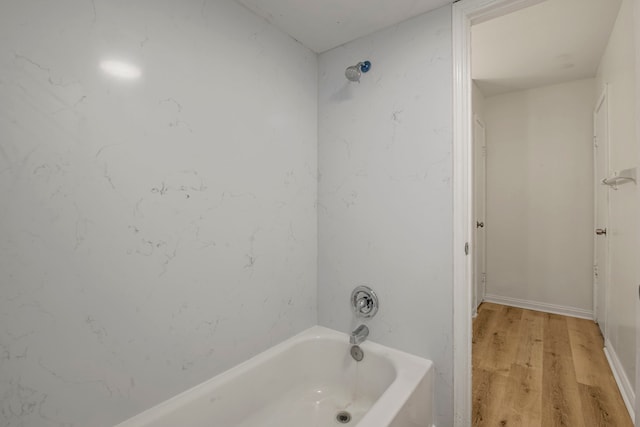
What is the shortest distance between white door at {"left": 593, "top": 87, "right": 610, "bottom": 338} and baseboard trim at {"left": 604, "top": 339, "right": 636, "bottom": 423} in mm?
263

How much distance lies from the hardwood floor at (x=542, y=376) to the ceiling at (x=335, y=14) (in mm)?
2250

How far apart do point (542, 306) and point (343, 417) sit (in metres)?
2.91

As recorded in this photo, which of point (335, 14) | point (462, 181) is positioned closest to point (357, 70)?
point (335, 14)

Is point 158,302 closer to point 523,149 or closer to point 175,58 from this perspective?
point 175,58

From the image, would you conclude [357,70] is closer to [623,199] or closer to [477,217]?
[623,199]

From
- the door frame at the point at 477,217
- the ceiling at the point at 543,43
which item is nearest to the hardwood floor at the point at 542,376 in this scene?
the door frame at the point at 477,217

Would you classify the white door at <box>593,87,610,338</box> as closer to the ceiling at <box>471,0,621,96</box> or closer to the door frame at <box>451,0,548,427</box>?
the ceiling at <box>471,0,621,96</box>

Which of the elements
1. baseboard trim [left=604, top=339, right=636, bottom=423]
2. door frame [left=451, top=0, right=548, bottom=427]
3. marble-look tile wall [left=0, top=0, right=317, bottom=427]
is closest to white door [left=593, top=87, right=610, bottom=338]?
baseboard trim [left=604, top=339, right=636, bottom=423]

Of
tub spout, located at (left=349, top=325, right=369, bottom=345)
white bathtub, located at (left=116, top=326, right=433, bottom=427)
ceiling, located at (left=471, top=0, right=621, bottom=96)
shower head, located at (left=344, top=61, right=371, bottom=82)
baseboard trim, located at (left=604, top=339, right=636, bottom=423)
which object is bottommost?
baseboard trim, located at (left=604, top=339, right=636, bottom=423)

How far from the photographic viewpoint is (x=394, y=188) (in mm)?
1571

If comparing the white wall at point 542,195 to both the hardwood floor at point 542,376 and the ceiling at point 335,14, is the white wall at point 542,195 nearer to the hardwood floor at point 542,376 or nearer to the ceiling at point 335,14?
the hardwood floor at point 542,376

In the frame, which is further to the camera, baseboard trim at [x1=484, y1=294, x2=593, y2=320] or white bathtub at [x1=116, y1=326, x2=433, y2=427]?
baseboard trim at [x1=484, y1=294, x2=593, y2=320]

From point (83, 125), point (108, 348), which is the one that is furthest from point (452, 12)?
point (108, 348)

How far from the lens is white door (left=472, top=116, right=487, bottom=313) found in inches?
123
